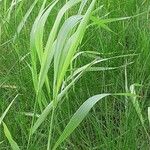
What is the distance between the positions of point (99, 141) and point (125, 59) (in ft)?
0.79

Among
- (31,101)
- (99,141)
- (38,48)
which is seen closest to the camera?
(38,48)

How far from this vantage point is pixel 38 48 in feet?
2.43

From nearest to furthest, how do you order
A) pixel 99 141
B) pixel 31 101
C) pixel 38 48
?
pixel 38 48
pixel 99 141
pixel 31 101

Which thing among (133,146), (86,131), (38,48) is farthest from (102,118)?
(38,48)

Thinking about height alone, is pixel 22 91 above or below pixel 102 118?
above

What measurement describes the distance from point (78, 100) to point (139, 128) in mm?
170

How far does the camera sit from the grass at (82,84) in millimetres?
731

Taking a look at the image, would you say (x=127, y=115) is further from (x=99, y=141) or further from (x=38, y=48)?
(x=38, y=48)

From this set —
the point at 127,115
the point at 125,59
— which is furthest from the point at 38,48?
the point at 125,59

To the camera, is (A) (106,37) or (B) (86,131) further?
(A) (106,37)

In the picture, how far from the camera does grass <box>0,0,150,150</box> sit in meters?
0.73

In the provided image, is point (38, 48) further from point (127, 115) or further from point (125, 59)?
point (125, 59)

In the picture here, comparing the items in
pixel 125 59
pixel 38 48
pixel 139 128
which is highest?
pixel 38 48

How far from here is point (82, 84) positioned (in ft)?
3.35
